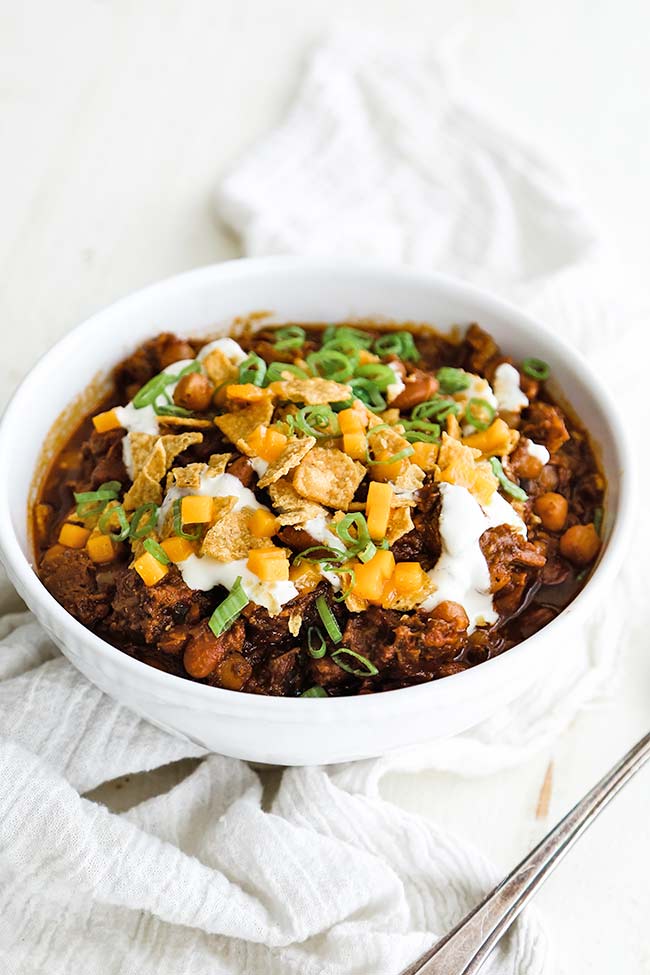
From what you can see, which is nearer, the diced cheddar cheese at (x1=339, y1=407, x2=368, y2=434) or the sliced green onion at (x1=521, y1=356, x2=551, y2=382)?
the diced cheddar cheese at (x1=339, y1=407, x2=368, y2=434)

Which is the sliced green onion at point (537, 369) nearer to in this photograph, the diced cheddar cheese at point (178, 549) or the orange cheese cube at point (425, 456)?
the orange cheese cube at point (425, 456)

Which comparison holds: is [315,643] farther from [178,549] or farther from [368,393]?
[368,393]

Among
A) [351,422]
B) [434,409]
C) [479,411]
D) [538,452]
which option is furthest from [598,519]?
[351,422]

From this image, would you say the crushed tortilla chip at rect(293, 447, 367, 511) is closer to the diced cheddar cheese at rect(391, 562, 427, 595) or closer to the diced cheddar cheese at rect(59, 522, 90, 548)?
the diced cheddar cheese at rect(391, 562, 427, 595)

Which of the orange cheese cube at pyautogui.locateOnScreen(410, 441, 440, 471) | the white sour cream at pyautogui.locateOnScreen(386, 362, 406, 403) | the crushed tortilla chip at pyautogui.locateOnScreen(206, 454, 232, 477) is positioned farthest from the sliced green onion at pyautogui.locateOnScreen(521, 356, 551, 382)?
the crushed tortilla chip at pyautogui.locateOnScreen(206, 454, 232, 477)

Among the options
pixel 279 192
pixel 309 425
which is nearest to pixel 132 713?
pixel 309 425

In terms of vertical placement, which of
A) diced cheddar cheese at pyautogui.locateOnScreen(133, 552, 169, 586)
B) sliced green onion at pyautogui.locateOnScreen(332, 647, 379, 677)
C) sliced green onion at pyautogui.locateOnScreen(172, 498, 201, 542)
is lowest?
diced cheddar cheese at pyautogui.locateOnScreen(133, 552, 169, 586)
